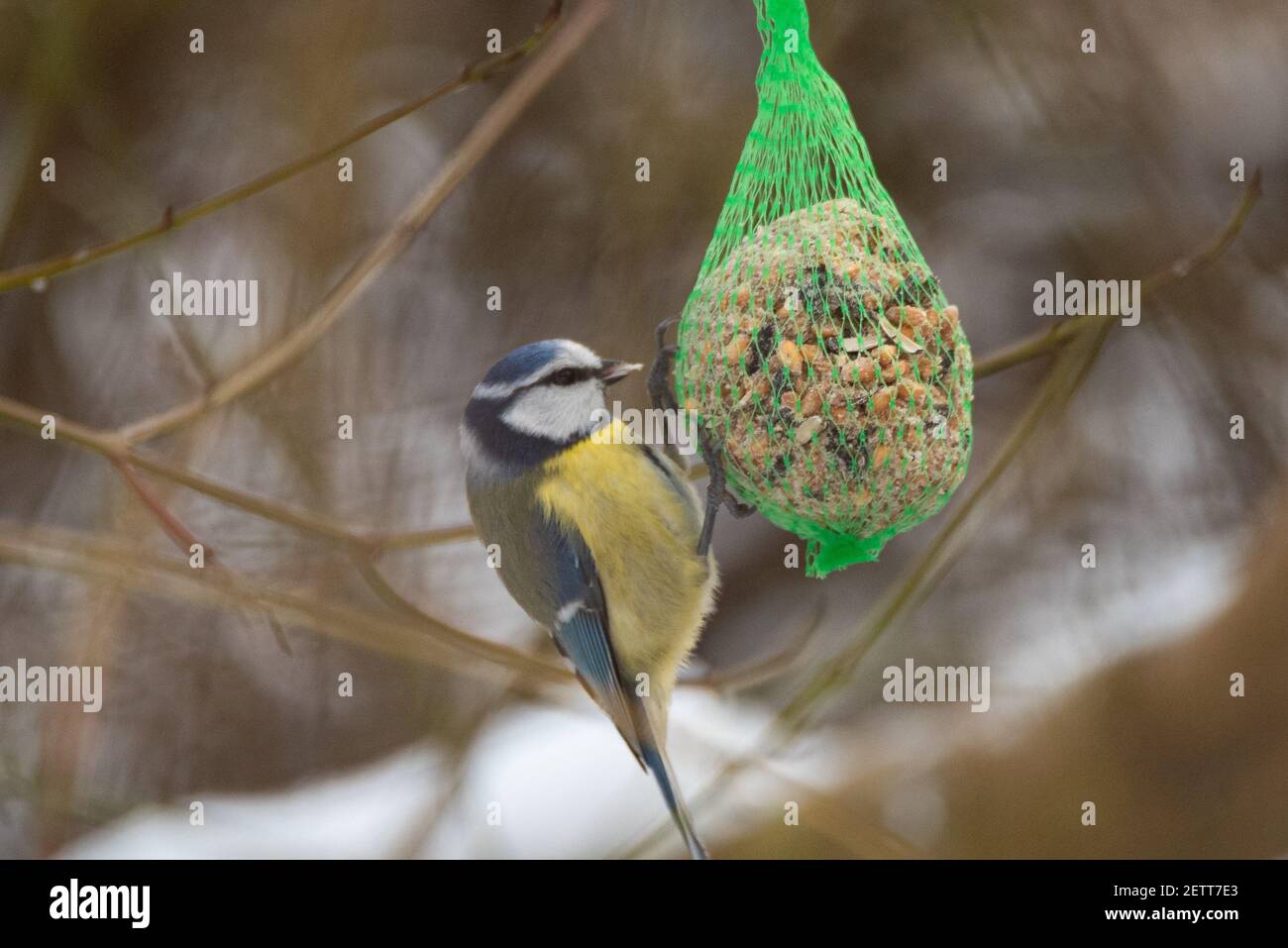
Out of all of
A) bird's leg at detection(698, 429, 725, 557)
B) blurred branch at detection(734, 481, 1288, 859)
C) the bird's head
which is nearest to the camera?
bird's leg at detection(698, 429, 725, 557)

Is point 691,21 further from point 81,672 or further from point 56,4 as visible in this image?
point 81,672

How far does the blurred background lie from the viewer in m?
2.96

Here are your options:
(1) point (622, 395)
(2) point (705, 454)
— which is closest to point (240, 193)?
(2) point (705, 454)

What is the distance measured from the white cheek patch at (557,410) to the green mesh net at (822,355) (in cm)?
22

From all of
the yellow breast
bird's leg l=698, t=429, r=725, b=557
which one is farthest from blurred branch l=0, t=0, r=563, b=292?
the yellow breast

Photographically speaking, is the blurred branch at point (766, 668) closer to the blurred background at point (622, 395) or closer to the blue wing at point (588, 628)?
the blue wing at point (588, 628)

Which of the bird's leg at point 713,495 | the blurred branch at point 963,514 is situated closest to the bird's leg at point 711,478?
the bird's leg at point 713,495

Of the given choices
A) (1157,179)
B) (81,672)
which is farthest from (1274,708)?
(81,672)

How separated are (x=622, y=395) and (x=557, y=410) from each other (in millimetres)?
1020

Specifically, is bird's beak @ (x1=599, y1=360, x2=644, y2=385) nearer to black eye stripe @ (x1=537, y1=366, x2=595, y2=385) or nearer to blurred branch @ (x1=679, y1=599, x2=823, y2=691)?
black eye stripe @ (x1=537, y1=366, x2=595, y2=385)

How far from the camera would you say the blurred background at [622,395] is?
2965 millimetres

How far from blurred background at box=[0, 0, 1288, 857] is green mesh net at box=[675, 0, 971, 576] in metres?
0.85

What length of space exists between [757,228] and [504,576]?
0.87m

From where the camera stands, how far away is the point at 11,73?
3.21 metres
